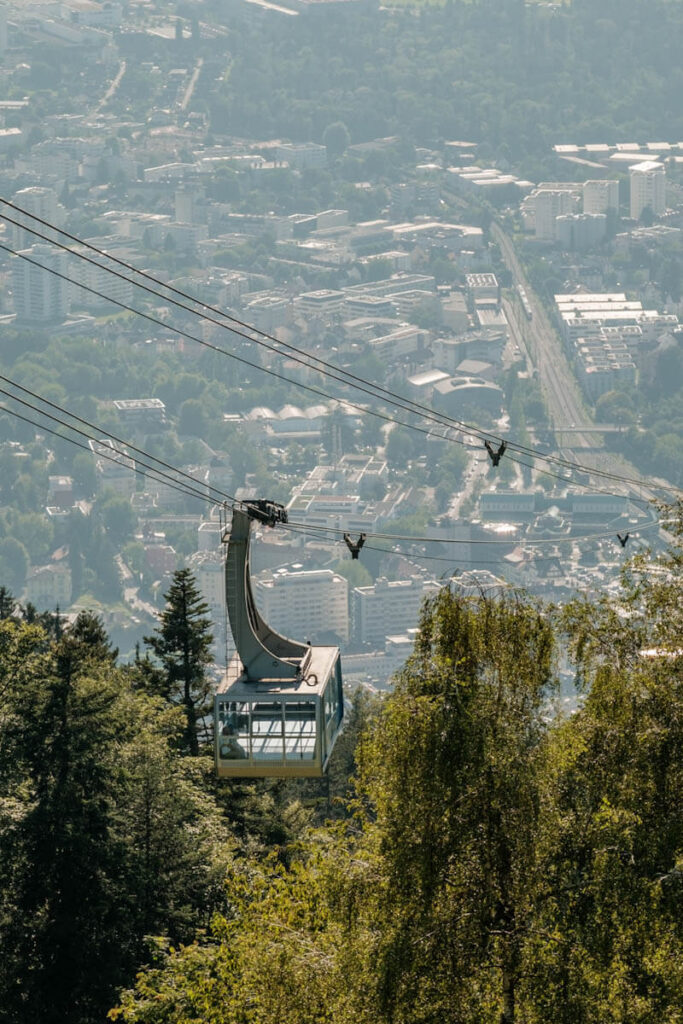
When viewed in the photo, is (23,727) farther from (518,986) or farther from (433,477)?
(433,477)

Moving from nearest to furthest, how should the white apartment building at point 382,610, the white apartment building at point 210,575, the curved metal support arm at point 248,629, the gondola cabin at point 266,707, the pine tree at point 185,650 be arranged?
1. the gondola cabin at point 266,707
2. the curved metal support arm at point 248,629
3. the pine tree at point 185,650
4. the white apartment building at point 210,575
5. the white apartment building at point 382,610

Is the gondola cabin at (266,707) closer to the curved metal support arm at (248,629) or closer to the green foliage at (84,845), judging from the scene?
the curved metal support arm at (248,629)

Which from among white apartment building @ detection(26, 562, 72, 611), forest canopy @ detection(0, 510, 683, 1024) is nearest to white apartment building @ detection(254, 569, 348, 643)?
white apartment building @ detection(26, 562, 72, 611)

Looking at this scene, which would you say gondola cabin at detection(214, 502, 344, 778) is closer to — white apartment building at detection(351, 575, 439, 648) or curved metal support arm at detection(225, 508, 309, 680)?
curved metal support arm at detection(225, 508, 309, 680)

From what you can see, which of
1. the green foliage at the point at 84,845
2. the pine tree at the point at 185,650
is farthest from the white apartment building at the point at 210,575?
the green foliage at the point at 84,845

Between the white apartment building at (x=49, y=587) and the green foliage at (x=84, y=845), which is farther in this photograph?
the white apartment building at (x=49, y=587)

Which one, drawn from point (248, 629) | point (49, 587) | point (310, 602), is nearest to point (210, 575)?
point (310, 602)
